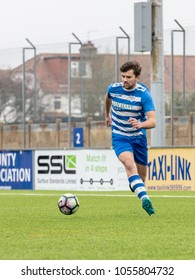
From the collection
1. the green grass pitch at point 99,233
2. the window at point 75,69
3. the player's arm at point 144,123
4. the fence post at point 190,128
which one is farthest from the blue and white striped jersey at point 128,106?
the window at point 75,69

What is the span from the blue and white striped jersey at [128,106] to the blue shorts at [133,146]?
0.23ft

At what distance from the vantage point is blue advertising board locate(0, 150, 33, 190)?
30609 mm

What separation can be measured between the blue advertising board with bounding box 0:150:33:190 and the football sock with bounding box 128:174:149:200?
15.7m

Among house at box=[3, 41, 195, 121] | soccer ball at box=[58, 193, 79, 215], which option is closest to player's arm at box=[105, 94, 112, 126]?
soccer ball at box=[58, 193, 79, 215]

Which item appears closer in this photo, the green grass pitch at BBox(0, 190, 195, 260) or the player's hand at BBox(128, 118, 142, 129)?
the green grass pitch at BBox(0, 190, 195, 260)

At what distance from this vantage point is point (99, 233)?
12.2 m

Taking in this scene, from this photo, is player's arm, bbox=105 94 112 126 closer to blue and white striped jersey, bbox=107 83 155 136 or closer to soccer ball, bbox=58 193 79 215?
blue and white striped jersey, bbox=107 83 155 136

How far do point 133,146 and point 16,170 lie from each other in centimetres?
1599

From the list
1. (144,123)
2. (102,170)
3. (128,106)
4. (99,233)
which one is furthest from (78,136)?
(99,233)

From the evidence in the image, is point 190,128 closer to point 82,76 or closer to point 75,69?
point 82,76

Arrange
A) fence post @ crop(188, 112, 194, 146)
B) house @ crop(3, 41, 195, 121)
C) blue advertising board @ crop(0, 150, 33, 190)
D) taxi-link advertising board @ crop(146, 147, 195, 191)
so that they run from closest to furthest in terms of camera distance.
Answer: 1. taxi-link advertising board @ crop(146, 147, 195, 191)
2. blue advertising board @ crop(0, 150, 33, 190)
3. fence post @ crop(188, 112, 194, 146)
4. house @ crop(3, 41, 195, 121)

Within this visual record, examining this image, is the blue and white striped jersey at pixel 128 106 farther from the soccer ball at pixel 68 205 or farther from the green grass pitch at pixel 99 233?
the green grass pitch at pixel 99 233

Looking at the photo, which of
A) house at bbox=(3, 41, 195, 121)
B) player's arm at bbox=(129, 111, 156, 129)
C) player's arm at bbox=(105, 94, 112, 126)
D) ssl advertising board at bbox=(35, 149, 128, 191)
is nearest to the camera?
player's arm at bbox=(129, 111, 156, 129)
